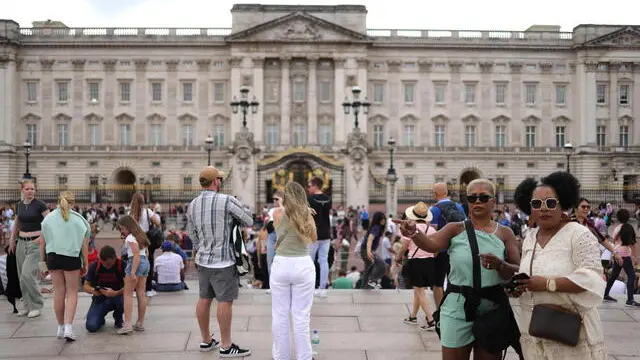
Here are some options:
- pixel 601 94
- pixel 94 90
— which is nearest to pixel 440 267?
pixel 94 90

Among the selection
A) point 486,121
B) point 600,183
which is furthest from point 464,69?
point 600,183

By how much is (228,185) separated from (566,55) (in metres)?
33.5

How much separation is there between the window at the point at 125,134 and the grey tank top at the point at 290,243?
2034 inches

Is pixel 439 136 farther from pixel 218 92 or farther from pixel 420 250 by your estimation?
pixel 420 250

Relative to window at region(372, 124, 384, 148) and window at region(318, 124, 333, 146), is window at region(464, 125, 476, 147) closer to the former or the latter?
window at region(372, 124, 384, 148)

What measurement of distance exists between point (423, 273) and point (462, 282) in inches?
153

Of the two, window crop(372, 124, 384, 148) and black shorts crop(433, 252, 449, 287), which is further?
window crop(372, 124, 384, 148)

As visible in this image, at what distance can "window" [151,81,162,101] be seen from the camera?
5603 centimetres

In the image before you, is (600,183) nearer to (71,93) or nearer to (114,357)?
(71,93)

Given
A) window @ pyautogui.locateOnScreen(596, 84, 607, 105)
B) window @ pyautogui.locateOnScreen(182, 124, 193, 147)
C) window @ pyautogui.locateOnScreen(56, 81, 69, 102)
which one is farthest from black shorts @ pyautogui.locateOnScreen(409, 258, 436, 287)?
window @ pyautogui.locateOnScreen(596, 84, 607, 105)

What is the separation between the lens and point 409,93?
56.6 metres

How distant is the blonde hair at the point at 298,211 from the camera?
7.22 metres

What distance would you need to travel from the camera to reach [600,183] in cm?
5550

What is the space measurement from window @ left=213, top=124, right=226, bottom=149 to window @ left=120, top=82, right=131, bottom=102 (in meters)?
8.26
